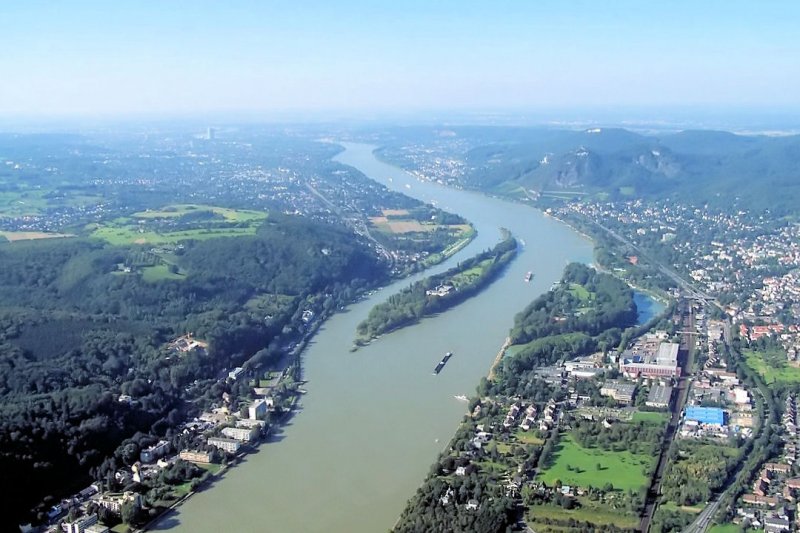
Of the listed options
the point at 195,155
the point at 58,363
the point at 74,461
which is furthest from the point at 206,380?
the point at 195,155

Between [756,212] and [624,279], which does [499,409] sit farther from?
[756,212]

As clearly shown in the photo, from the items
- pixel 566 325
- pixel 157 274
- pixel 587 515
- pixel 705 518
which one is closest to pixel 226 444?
pixel 587 515

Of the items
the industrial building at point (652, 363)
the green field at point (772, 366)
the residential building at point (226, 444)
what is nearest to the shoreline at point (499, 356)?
the industrial building at point (652, 363)

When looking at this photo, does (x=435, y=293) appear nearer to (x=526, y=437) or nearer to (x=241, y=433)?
(x=526, y=437)

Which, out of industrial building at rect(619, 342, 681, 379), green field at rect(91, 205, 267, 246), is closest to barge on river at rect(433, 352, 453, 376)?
industrial building at rect(619, 342, 681, 379)

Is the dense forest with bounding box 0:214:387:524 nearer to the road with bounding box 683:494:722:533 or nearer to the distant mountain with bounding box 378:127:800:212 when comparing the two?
the road with bounding box 683:494:722:533

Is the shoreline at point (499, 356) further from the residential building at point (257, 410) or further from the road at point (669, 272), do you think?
the road at point (669, 272)
